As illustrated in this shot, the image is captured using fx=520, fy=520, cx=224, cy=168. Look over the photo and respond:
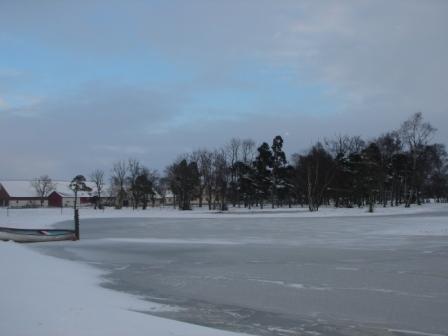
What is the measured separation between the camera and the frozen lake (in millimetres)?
8727

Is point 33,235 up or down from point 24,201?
down

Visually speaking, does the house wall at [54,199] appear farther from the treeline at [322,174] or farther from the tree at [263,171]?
the tree at [263,171]

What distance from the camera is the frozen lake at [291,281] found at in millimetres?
8727

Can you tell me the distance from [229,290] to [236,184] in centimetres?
8737

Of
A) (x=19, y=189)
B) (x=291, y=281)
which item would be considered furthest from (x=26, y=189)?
(x=291, y=281)

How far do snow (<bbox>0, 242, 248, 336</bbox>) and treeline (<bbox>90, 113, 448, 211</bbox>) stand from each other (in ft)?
189

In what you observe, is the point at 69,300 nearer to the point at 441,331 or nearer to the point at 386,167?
the point at 441,331

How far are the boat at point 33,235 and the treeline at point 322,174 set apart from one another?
152 feet

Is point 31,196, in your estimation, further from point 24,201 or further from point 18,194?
point 18,194

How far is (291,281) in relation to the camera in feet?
42.0

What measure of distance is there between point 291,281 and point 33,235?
56.9 ft

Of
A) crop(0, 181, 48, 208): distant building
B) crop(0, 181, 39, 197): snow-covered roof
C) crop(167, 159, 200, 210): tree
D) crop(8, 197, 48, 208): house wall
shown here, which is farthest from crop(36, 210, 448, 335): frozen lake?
crop(0, 181, 39, 197): snow-covered roof

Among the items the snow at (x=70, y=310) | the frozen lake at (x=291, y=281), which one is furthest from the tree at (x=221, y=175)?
the snow at (x=70, y=310)

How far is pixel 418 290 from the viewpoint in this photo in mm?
11398
